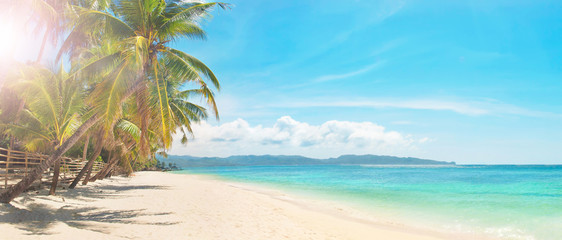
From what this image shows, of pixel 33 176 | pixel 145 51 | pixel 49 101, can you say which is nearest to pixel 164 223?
pixel 33 176

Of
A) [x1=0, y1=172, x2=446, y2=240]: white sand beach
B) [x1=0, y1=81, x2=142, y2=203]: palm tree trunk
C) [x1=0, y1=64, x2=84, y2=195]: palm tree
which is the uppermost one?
[x1=0, y1=64, x2=84, y2=195]: palm tree

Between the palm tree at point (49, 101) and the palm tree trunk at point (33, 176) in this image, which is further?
the palm tree at point (49, 101)

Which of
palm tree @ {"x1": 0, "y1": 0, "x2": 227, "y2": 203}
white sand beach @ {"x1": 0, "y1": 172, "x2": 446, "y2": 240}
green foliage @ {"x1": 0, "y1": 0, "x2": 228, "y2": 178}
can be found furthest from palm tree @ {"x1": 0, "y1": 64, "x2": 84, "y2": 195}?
white sand beach @ {"x1": 0, "y1": 172, "x2": 446, "y2": 240}

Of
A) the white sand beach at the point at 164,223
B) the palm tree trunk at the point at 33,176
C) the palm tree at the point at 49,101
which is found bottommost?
the white sand beach at the point at 164,223

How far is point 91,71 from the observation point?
7777 millimetres

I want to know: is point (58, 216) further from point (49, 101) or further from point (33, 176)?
point (49, 101)

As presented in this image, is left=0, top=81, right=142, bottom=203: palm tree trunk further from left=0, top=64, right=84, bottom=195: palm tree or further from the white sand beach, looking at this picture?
left=0, top=64, right=84, bottom=195: palm tree

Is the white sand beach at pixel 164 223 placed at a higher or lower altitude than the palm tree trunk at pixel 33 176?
lower

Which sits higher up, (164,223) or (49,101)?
(49,101)

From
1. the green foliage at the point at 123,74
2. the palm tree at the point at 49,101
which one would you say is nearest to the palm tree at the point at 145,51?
the green foliage at the point at 123,74

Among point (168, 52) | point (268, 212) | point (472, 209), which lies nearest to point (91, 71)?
point (168, 52)

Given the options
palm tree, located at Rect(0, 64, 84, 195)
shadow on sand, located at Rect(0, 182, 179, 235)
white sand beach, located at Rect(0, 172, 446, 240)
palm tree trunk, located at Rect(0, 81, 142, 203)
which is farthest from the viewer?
palm tree, located at Rect(0, 64, 84, 195)

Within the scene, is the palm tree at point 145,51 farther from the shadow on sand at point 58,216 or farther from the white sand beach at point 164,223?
the white sand beach at point 164,223

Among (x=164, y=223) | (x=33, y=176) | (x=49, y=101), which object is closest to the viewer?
(x=164, y=223)
